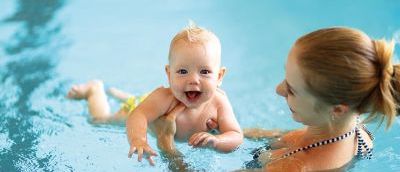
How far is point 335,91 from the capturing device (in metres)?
1.91

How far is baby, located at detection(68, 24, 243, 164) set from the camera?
2330 millimetres

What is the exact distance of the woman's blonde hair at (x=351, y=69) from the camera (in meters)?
1.85

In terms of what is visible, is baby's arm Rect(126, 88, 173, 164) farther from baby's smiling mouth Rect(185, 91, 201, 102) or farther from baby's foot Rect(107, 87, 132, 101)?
baby's foot Rect(107, 87, 132, 101)

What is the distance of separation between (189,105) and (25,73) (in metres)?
1.49

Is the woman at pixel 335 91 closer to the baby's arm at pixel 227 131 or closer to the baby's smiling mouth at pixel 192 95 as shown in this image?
the baby's arm at pixel 227 131

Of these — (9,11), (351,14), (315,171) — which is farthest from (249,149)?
(9,11)

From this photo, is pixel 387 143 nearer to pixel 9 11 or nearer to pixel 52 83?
pixel 52 83

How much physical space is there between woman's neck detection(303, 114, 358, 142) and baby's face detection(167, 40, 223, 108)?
46cm

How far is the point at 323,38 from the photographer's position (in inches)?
74.6

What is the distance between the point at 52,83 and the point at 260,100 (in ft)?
3.89

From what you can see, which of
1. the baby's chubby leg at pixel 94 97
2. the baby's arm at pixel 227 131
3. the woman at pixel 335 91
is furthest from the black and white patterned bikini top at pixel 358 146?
the baby's chubby leg at pixel 94 97

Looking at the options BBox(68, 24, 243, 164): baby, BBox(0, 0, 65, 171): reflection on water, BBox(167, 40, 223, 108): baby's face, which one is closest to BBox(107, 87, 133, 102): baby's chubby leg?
BBox(0, 0, 65, 171): reflection on water

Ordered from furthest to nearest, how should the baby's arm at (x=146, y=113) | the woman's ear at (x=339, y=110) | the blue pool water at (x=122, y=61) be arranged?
the blue pool water at (x=122, y=61), the baby's arm at (x=146, y=113), the woman's ear at (x=339, y=110)

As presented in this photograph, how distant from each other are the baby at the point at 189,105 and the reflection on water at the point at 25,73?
0.56 m
